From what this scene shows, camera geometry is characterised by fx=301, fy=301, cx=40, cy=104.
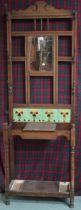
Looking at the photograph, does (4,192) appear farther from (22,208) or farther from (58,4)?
(58,4)

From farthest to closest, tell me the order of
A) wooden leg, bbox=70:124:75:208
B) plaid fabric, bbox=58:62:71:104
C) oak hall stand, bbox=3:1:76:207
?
plaid fabric, bbox=58:62:71:104, oak hall stand, bbox=3:1:76:207, wooden leg, bbox=70:124:75:208

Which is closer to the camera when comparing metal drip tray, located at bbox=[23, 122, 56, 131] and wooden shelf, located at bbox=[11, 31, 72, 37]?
metal drip tray, located at bbox=[23, 122, 56, 131]

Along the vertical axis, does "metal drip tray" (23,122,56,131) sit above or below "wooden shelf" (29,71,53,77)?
below

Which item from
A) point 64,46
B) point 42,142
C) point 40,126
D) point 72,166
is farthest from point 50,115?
point 64,46

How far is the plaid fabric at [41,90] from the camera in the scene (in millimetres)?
3100

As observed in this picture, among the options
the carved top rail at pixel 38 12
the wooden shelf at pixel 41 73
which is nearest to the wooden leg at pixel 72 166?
the wooden shelf at pixel 41 73

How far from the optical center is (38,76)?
3.08 m

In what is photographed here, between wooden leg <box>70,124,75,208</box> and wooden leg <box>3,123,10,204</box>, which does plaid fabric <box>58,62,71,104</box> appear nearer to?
wooden leg <box>70,124,75,208</box>

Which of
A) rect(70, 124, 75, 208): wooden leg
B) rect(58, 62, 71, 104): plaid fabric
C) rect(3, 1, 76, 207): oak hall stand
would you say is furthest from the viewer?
rect(58, 62, 71, 104): plaid fabric

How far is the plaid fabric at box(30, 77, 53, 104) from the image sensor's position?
310cm

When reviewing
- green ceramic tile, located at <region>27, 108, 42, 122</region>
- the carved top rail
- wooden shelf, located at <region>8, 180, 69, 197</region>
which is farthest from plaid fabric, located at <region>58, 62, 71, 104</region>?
wooden shelf, located at <region>8, 180, 69, 197</region>

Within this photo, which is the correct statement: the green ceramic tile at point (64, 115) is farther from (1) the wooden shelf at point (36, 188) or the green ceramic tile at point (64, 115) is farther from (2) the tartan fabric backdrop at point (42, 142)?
(1) the wooden shelf at point (36, 188)

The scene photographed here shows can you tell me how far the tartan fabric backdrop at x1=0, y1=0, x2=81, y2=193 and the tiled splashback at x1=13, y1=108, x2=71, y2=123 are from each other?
0.34 ft

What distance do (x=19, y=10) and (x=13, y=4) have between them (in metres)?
0.11
